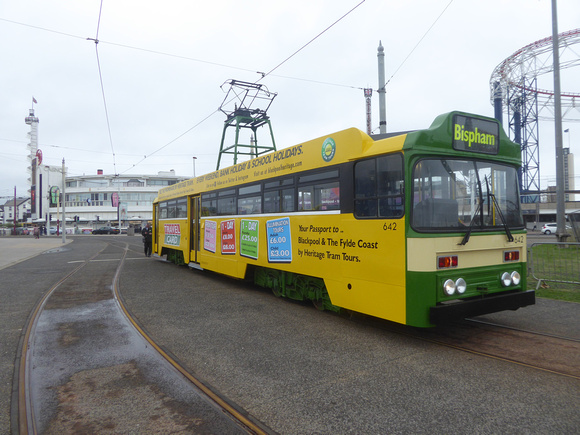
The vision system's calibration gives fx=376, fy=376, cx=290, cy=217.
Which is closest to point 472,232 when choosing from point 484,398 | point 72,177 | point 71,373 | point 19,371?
point 484,398

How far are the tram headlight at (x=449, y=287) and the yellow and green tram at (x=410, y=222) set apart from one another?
1cm

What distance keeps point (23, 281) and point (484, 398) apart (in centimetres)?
1221

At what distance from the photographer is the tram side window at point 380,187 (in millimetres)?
4727

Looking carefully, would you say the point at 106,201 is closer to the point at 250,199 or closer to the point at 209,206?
the point at 209,206

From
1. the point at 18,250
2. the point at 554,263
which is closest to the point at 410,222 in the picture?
the point at 554,263

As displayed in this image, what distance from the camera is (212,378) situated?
3930mm

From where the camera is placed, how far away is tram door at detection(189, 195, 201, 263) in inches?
458

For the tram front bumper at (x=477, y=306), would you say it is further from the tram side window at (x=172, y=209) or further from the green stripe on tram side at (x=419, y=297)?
the tram side window at (x=172, y=209)

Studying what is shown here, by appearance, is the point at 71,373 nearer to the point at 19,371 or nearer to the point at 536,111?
the point at 19,371

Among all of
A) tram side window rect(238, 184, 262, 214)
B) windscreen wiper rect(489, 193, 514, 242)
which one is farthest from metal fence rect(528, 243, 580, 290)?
tram side window rect(238, 184, 262, 214)

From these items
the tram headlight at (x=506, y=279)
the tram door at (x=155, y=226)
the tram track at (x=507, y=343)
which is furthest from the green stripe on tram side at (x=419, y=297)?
the tram door at (x=155, y=226)

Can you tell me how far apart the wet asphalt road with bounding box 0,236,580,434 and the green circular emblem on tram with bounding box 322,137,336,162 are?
2.64 metres

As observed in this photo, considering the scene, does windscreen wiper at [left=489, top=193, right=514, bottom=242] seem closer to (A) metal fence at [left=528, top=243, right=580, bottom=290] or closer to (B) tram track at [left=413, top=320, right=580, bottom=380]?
(B) tram track at [left=413, top=320, right=580, bottom=380]

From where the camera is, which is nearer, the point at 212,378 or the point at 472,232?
the point at 212,378
